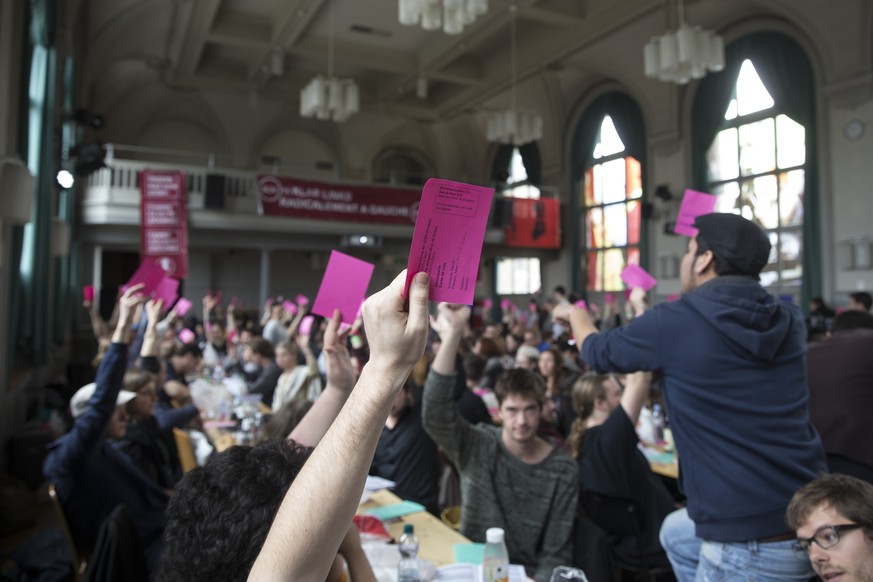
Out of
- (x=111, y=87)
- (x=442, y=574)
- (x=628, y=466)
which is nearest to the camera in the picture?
(x=442, y=574)

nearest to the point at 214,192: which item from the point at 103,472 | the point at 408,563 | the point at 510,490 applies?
the point at 103,472

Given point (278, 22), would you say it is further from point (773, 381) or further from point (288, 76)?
point (773, 381)

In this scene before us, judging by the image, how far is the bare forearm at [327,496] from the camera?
0.77 meters

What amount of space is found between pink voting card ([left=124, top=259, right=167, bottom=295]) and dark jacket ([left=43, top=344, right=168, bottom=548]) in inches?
30.9

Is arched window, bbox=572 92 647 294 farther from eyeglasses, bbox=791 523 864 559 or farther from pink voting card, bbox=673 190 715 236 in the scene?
eyeglasses, bbox=791 523 864 559

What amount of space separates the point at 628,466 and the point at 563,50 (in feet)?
38.8

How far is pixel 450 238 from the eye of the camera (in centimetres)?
90

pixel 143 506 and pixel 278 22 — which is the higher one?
pixel 278 22

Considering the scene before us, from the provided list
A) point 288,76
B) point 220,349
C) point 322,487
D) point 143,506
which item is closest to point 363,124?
point 288,76

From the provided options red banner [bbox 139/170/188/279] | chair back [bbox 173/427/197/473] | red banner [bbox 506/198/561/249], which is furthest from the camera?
red banner [bbox 506/198/561/249]

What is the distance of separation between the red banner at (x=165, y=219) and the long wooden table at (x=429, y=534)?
960cm

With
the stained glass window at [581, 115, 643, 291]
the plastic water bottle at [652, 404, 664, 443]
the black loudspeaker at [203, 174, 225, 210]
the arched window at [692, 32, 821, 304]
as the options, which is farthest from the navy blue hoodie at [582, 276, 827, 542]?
the stained glass window at [581, 115, 643, 291]

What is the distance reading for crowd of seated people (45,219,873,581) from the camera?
81 cm

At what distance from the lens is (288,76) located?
53.6ft
